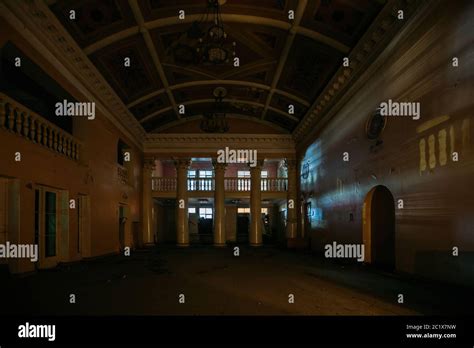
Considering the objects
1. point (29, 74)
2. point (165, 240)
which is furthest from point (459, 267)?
point (165, 240)

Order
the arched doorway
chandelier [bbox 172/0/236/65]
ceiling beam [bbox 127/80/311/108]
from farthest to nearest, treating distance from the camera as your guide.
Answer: ceiling beam [bbox 127/80/311/108] < the arched doorway < chandelier [bbox 172/0/236/65]

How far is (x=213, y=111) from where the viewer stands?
17.9 m

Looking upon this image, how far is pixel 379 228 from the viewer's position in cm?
990

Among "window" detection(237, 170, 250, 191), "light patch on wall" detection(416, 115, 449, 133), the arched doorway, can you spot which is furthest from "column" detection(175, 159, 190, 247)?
"light patch on wall" detection(416, 115, 449, 133)

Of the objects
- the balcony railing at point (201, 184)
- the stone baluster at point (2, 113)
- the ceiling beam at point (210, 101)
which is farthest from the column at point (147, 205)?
the stone baluster at point (2, 113)

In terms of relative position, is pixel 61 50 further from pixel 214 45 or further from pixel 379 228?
pixel 379 228

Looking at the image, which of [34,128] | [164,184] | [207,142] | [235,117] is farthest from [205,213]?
[34,128]

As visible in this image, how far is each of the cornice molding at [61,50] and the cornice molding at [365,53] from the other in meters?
8.22

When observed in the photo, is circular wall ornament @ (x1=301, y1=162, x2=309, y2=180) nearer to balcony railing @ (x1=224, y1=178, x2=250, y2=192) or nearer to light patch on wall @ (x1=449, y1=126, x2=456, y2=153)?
balcony railing @ (x1=224, y1=178, x2=250, y2=192)

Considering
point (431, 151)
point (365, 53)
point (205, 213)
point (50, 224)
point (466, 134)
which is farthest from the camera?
point (205, 213)

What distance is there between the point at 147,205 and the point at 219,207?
417cm

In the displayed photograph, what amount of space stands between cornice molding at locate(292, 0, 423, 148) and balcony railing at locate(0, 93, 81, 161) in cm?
897

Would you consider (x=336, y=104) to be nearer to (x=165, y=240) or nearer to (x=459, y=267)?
(x=459, y=267)

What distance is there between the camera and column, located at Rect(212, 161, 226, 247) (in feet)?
62.9
